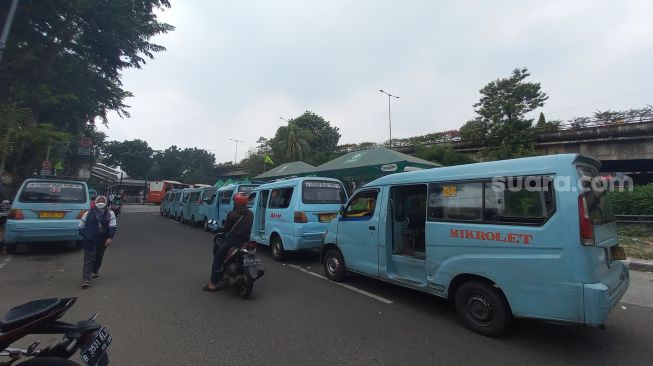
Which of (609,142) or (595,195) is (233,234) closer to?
(595,195)

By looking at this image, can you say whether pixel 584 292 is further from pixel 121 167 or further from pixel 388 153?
pixel 121 167

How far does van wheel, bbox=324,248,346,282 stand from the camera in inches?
251

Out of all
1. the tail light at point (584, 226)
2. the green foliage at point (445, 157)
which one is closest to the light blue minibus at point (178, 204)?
the green foliage at point (445, 157)

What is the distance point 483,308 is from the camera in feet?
13.6

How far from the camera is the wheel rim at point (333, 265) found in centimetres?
650

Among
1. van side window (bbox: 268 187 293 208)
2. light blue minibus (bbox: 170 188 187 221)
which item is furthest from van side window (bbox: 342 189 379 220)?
light blue minibus (bbox: 170 188 187 221)

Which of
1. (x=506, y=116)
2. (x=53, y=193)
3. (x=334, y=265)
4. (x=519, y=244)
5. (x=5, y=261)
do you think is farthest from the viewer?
(x=506, y=116)

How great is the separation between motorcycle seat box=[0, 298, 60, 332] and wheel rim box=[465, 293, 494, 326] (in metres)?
4.22

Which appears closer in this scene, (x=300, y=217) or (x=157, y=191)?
(x=300, y=217)

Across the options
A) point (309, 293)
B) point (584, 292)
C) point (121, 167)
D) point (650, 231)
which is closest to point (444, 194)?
point (584, 292)

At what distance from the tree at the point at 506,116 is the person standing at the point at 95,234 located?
69.9ft

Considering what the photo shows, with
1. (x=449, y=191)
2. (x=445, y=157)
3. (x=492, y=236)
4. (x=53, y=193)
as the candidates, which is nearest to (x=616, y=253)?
(x=492, y=236)

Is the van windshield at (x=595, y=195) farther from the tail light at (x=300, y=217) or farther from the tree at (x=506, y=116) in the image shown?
the tree at (x=506, y=116)

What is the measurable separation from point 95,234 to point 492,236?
655 cm
